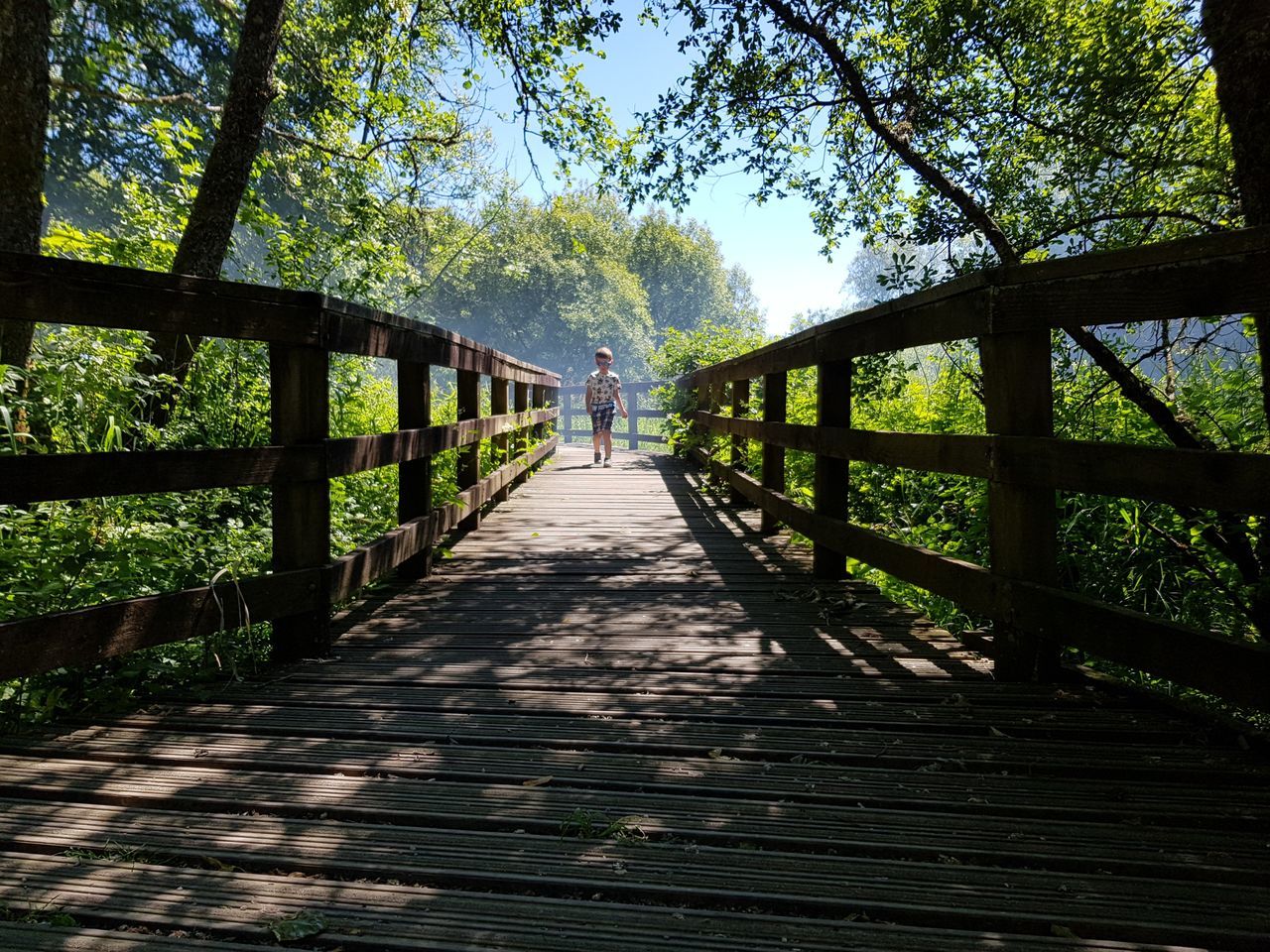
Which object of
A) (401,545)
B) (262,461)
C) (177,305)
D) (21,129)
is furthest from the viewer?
(21,129)

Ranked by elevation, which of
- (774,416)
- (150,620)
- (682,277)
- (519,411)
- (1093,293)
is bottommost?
(150,620)

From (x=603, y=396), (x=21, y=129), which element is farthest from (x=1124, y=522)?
(x=603, y=396)

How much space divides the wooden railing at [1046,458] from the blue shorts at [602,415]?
8599 millimetres

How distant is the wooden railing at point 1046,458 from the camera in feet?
6.22

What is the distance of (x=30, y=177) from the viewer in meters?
4.45

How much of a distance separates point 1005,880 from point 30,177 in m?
5.86

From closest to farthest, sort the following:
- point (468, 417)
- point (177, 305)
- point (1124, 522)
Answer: point (177, 305) → point (1124, 522) → point (468, 417)

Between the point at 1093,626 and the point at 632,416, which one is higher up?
the point at 632,416

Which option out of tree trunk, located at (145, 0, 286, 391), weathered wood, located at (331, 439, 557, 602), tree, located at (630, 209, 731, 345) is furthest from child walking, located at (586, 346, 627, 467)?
tree, located at (630, 209, 731, 345)

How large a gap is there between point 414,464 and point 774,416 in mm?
2705

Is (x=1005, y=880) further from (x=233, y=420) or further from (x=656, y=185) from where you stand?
(x=656, y=185)

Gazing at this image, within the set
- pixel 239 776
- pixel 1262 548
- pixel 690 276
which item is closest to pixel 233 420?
pixel 239 776

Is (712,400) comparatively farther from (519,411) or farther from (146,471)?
(146,471)

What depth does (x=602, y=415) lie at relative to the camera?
12.7 m
